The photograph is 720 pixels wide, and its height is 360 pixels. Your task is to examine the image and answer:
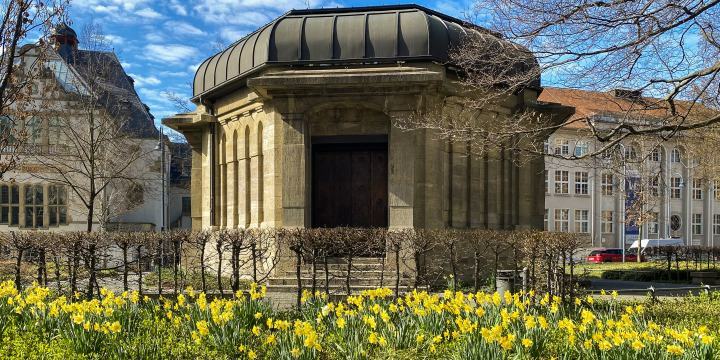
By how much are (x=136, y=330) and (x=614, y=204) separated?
209ft

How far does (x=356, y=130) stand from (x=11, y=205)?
35502mm

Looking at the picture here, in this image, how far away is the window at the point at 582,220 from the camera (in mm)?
64750

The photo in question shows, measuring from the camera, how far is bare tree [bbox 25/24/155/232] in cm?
2994

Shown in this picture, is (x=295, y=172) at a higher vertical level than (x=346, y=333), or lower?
higher

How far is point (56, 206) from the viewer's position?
4525 cm

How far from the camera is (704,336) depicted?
6469 millimetres

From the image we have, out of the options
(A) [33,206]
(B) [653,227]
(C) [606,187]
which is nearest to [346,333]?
(A) [33,206]

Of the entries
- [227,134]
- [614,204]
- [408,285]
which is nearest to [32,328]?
[408,285]

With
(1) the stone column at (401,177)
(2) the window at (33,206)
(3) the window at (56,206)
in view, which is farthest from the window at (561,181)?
(1) the stone column at (401,177)

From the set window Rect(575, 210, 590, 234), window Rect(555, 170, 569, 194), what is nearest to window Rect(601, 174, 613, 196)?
window Rect(575, 210, 590, 234)

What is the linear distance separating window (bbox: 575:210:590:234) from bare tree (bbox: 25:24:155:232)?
4006cm

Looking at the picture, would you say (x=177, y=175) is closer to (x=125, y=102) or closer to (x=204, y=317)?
(x=125, y=102)

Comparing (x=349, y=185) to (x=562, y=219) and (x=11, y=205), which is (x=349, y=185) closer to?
(x=11, y=205)

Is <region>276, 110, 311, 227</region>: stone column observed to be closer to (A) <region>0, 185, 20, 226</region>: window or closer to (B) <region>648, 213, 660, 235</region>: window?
(A) <region>0, 185, 20, 226</region>: window
